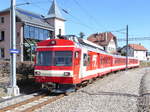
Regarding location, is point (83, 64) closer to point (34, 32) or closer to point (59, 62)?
point (59, 62)

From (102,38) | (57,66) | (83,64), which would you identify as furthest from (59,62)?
(102,38)

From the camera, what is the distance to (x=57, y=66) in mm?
10930

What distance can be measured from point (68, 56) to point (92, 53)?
4099 mm

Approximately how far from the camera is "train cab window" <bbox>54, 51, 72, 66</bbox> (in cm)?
1089

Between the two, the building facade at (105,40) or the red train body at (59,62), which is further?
the building facade at (105,40)

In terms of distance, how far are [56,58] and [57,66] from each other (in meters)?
0.43

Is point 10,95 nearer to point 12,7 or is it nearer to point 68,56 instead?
point 68,56

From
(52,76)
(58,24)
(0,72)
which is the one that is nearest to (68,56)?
(52,76)

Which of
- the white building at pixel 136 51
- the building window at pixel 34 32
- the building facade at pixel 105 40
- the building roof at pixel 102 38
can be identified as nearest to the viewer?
the building window at pixel 34 32

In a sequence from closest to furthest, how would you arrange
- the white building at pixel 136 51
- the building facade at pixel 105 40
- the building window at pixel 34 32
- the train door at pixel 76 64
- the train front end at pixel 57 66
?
the train front end at pixel 57 66
the train door at pixel 76 64
the building window at pixel 34 32
the building facade at pixel 105 40
the white building at pixel 136 51

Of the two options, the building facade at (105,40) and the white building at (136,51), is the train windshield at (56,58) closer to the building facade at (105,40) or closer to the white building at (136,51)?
the building facade at (105,40)

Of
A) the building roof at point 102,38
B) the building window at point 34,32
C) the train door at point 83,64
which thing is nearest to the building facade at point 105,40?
the building roof at point 102,38

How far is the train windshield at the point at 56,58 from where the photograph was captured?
10.9 m

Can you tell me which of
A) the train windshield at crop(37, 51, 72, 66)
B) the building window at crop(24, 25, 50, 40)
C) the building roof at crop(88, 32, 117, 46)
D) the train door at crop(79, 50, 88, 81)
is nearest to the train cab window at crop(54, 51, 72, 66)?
the train windshield at crop(37, 51, 72, 66)
